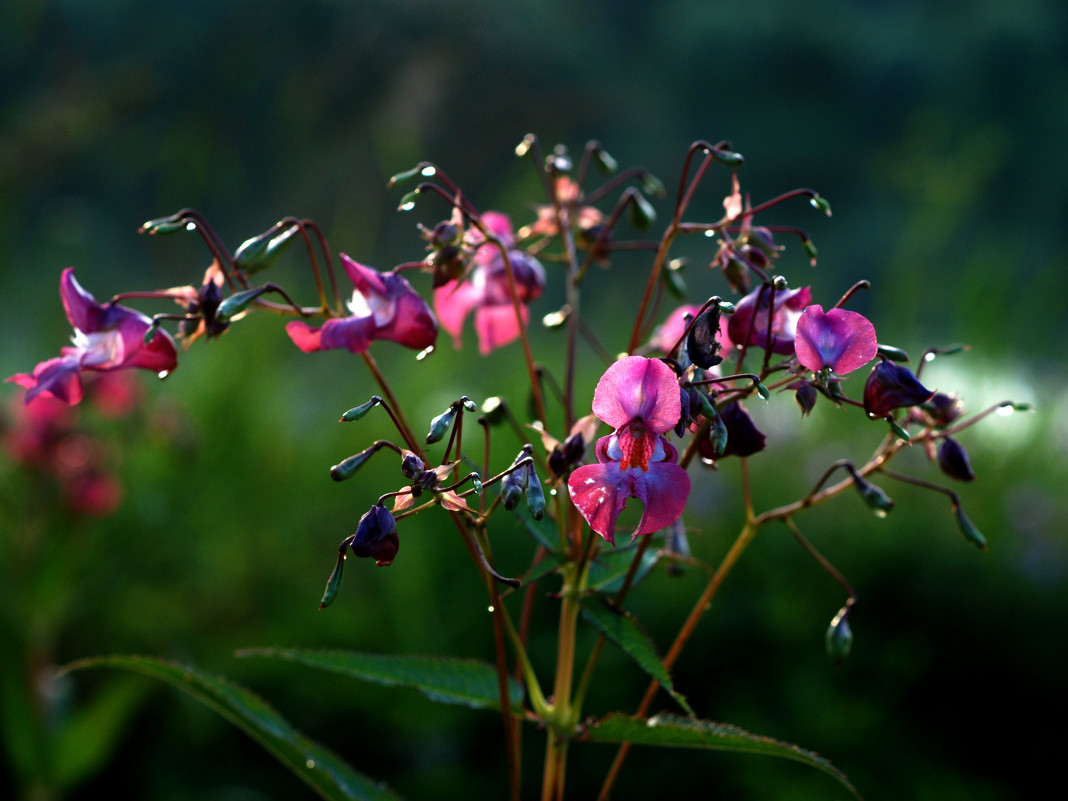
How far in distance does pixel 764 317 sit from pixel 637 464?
0.16 m

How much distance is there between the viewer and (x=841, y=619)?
0.78 m

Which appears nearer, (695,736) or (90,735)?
(695,736)

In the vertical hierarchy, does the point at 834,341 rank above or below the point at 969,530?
above

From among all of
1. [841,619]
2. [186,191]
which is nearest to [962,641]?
[841,619]

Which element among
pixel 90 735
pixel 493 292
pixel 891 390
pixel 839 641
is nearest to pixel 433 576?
pixel 90 735

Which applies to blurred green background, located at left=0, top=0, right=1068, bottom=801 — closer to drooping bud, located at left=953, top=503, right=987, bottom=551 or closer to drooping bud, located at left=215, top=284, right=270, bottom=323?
drooping bud, located at left=953, top=503, right=987, bottom=551

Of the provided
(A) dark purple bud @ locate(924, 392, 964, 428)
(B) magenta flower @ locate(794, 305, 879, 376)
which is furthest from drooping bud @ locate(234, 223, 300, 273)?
(A) dark purple bud @ locate(924, 392, 964, 428)

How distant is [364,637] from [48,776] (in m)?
0.75

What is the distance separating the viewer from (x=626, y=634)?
688 mm

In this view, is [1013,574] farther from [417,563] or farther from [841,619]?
[841,619]

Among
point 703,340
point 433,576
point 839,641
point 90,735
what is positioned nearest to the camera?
point 703,340

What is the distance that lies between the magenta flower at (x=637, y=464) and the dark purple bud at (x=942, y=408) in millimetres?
266

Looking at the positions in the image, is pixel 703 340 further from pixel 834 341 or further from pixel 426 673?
pixel 426 673

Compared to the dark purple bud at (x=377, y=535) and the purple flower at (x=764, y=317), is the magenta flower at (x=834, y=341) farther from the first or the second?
the dark purple bud at (x=377, y=535)
